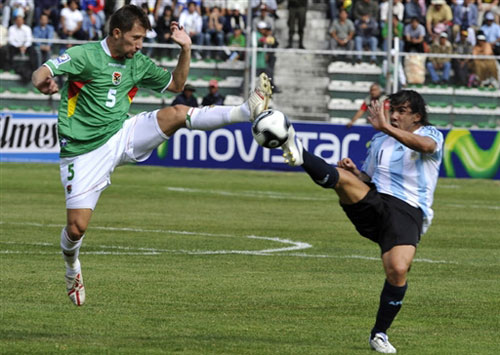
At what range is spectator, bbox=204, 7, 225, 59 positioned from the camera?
29625mm

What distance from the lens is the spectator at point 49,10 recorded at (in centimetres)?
2961

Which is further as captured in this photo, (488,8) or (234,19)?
(488,8)

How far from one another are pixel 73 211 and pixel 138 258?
4208mm

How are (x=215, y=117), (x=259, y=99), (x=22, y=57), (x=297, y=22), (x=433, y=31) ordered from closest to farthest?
(x=259, y=99)
(x=215, y=117)
(x=22, y=57)
(x=433, y=31)
(x=297, y=22)

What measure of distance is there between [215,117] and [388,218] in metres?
1.71

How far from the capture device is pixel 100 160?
947 centimetres

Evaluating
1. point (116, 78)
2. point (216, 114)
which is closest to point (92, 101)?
point (116, 78)

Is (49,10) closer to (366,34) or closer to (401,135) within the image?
(366,34)

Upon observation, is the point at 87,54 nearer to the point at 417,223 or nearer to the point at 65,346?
the point at 65,346

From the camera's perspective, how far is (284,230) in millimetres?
17250

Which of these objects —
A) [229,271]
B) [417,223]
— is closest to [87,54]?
[417,223]

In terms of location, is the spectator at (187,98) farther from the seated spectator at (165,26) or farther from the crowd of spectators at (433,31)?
the crowd of spectators at (433,31)

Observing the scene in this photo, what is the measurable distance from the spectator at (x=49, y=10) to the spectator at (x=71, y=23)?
0.20 m

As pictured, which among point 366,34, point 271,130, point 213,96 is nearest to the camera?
point 271,130
